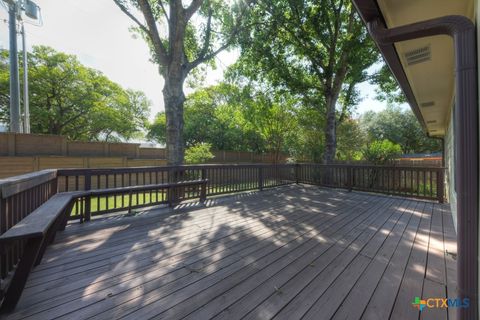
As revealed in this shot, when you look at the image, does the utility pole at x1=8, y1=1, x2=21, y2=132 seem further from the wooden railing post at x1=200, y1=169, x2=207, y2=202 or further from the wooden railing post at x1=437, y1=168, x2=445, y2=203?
the wooden railing post at x1=437, y1=168, x2=445, y2=203

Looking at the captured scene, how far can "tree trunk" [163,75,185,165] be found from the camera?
18.9 ft

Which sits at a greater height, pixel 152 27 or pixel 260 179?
pixel 152 27

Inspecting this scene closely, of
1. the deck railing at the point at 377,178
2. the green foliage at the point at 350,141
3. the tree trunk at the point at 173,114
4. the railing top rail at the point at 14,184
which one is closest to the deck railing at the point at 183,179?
the tree trunk at the point at 173,114

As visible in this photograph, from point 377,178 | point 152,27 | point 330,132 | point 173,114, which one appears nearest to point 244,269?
point 173,114

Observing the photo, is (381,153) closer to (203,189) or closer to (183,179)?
(203,189)

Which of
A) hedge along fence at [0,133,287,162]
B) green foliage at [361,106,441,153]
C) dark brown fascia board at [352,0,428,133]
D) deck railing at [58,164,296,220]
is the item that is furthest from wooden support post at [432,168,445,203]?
green foliage at [361,106,441,153]

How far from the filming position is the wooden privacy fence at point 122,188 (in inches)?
57.4

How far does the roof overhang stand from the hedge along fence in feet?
41.7

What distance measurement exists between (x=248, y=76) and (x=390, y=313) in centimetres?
948

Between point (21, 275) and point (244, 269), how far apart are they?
1.72m

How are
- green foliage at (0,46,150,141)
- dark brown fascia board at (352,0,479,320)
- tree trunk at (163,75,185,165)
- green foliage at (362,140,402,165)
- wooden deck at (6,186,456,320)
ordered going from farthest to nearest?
green foliage at (0,46,150,141) < green foliage at (362,140,402,165) < tree trunk at (163,75,185,165) < wooden deck at (6,186,456,320) < dark brown fascia board at (352,0,479,320)

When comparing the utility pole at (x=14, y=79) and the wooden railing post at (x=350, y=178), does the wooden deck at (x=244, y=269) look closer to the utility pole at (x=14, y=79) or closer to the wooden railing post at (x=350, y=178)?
the wooden railing post at (x=350, y=178)

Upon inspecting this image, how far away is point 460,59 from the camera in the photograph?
4.14ft

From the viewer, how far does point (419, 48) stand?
90.3 inches
